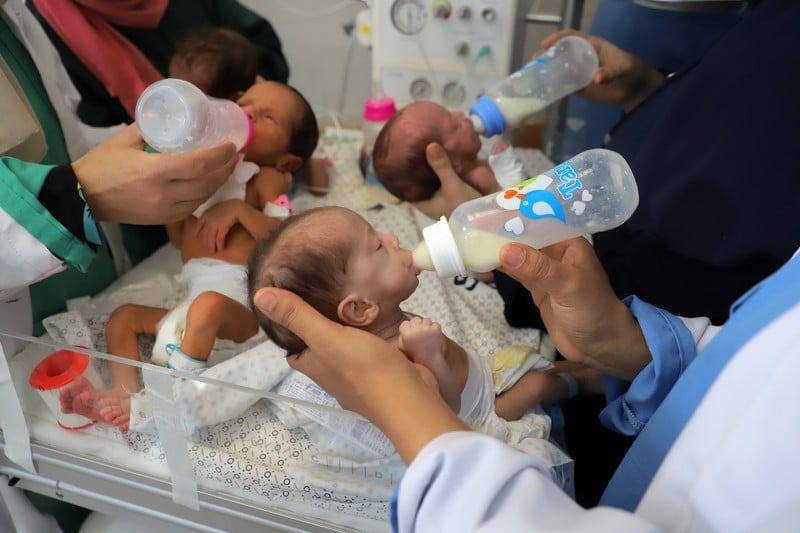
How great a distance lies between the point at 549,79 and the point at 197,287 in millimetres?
Result: 972

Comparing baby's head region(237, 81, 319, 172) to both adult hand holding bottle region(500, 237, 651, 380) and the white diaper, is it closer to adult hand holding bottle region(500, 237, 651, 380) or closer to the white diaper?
the white diaper

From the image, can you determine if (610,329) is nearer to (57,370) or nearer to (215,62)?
(57,370)

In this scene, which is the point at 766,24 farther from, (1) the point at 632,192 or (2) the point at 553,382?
(2) the point at 553,382

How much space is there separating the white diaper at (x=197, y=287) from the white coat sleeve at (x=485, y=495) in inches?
28.3

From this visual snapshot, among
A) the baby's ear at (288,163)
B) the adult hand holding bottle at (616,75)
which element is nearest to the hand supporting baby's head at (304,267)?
the baby's ear at (288,163)

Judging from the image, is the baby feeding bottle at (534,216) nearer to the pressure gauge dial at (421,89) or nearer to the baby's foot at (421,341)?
the baby's foot at (421,341)

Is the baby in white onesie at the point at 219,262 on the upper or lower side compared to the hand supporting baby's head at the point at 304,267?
lower

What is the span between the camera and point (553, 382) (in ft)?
3.60

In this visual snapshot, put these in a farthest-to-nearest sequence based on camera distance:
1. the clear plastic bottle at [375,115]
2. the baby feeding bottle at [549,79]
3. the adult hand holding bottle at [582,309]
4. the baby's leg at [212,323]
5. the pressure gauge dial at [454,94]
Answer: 1. the pressure gauge dial at [454,94]
2. the clear plastic bottle at [375,115]
3. the baby feeding bottle at [549,79]
4. the baby's leg at [212,323]
5. the adult hand holding bottle at [582,309]

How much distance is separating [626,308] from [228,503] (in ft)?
2.22

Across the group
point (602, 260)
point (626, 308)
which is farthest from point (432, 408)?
point (602, 260)

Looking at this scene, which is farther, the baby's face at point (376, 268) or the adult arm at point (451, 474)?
the baby's face at point (376, 268)

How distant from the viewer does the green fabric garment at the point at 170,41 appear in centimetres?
137

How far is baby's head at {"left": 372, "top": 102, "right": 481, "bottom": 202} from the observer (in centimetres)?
142
